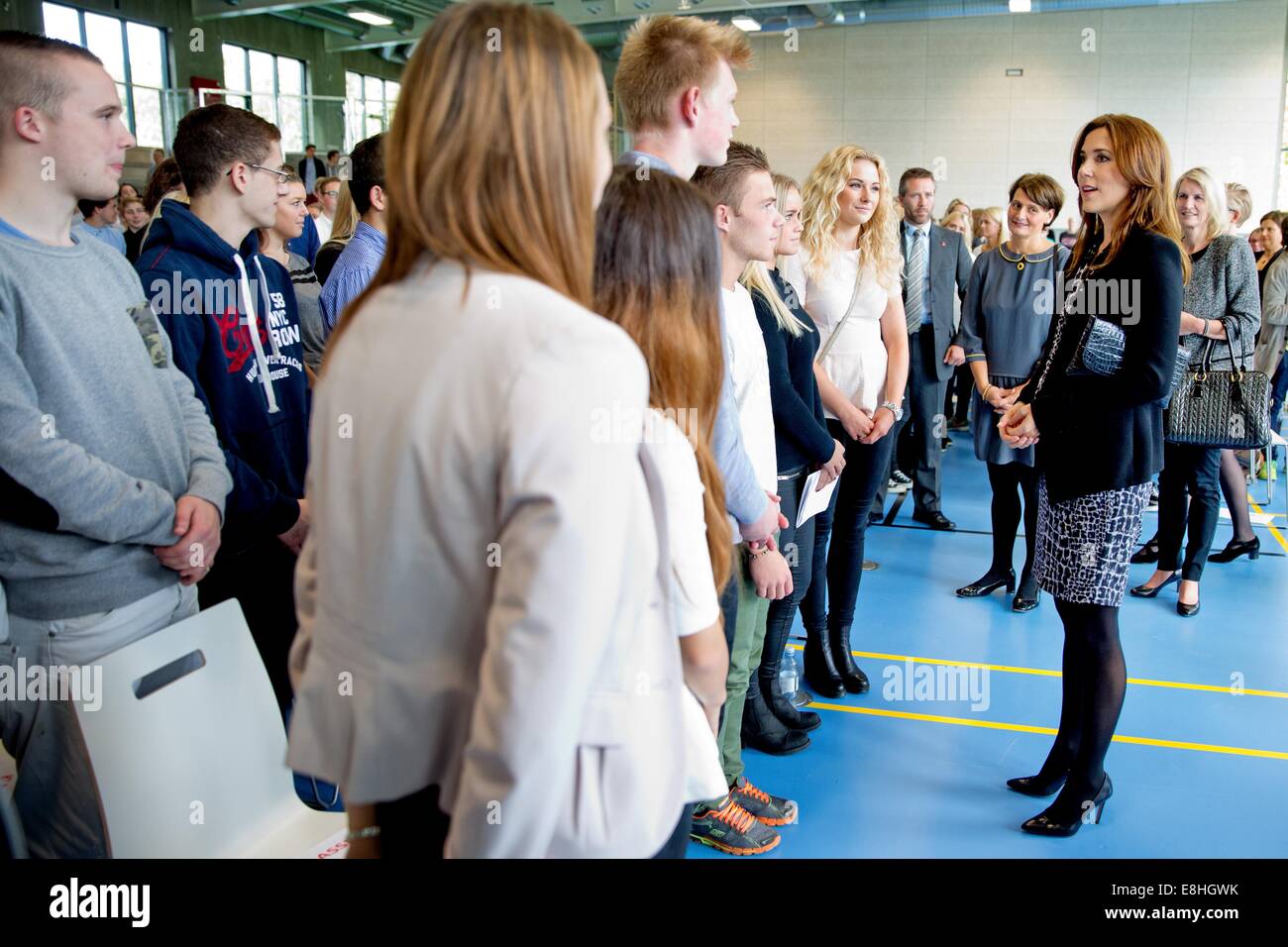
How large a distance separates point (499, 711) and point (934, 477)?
5085 mm

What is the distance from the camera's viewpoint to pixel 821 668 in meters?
3.53

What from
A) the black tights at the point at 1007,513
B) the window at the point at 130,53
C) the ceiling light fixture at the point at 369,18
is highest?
the ceiling light fixture at the point at 369,18

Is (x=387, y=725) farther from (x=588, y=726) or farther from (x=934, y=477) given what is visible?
(x=934, y=477)

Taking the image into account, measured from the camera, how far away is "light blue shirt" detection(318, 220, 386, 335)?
290 cm

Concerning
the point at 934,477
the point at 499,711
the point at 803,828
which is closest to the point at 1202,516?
the point at 934,477

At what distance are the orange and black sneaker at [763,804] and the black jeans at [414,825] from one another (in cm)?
162

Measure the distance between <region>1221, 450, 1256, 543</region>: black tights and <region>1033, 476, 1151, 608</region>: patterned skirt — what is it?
2.75 meters

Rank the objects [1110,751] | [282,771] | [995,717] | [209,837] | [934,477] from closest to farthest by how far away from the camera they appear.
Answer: [209,837] → [282,771] → [1110,751] → [995,717] → [934,477]

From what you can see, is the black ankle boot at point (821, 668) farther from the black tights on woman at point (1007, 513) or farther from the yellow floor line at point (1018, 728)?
the black tights on woman at point (1007, 513)

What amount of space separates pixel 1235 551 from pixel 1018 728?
2.47m

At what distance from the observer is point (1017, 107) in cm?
1415

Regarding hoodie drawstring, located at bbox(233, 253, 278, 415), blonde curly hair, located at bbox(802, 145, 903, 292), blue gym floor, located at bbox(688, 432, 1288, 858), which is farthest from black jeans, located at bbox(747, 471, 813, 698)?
hoodie drawstring, located at bbox(233, 253, 278, 415)

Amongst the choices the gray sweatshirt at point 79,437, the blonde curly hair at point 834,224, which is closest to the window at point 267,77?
the blonde curly hair at point 834,224

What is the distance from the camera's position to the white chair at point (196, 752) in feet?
5.30
